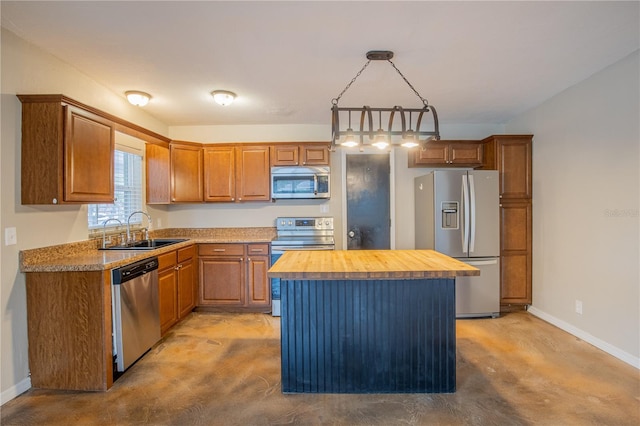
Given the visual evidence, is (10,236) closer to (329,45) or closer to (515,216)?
(329,45)

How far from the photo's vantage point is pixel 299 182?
414cm

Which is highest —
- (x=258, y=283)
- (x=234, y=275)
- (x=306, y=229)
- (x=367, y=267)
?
(x=306, y=229)

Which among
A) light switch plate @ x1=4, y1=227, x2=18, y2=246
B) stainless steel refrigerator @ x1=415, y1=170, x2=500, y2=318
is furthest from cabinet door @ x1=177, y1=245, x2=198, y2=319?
stainless steel refrigerator @ x1=415, y1=170, x2=500, y2=318

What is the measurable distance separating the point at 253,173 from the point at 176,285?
1.68 metres

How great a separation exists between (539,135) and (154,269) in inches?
176

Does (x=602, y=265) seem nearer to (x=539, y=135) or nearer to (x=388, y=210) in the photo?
(x=539, y=135)

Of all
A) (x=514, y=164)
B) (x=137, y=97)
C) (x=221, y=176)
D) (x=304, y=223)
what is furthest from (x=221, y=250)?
(x=514, y=164)

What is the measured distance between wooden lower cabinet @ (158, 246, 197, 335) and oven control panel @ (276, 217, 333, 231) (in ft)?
3.89

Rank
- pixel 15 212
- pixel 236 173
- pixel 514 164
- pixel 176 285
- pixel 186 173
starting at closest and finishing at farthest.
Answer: pixel 15 212 < pixel 176 285 < pixel 514 164 < pixel 186 173 < pixel 236 173

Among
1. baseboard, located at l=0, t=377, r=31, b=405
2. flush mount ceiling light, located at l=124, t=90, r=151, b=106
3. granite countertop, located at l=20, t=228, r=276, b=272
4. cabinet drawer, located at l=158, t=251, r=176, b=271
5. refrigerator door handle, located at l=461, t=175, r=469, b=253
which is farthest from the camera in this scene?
refrigerator door handle, located at l=461, t=175, r=469, b=253

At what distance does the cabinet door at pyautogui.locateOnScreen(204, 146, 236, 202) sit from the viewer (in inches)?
165

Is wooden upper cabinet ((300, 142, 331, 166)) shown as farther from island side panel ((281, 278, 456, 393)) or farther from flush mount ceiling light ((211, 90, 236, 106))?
island side panel ((281, 278, 456, 393))

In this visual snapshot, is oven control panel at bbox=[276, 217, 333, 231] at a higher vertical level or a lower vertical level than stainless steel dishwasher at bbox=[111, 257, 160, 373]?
higher

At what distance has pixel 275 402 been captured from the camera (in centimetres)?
211
